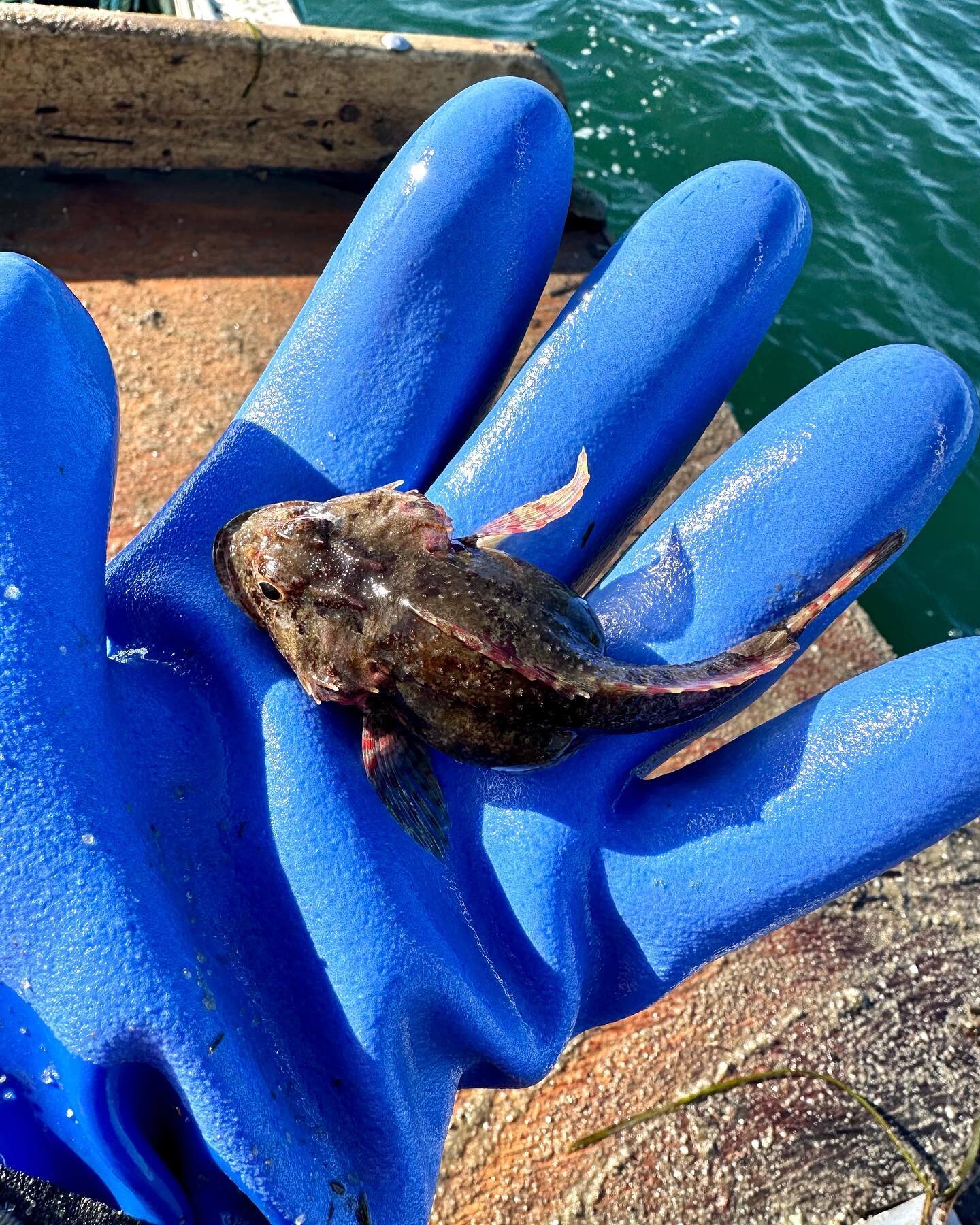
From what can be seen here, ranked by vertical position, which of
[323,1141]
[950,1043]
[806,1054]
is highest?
[323,1141]

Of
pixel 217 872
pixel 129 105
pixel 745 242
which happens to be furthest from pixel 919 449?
→ pixel 129 105

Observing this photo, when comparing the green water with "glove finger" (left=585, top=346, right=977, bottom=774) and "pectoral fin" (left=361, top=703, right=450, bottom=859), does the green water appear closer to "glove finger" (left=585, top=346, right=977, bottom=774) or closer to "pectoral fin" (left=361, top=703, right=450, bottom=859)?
"glove finger" (left=585, top=346, right=977, bottom=774)

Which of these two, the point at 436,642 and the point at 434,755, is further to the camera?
the point at 434,755

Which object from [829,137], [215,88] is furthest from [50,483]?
[829,137]

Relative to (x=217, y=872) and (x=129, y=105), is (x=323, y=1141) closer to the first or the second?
(x=217, y=872)

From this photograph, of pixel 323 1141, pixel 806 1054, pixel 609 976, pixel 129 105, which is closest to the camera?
pixel 323 1141

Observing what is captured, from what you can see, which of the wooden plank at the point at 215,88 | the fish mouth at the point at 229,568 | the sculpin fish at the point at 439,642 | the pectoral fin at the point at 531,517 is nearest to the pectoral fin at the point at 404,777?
the sculpin fish at the point at 439,642

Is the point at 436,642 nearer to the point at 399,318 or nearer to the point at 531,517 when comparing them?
the point at 531,517
